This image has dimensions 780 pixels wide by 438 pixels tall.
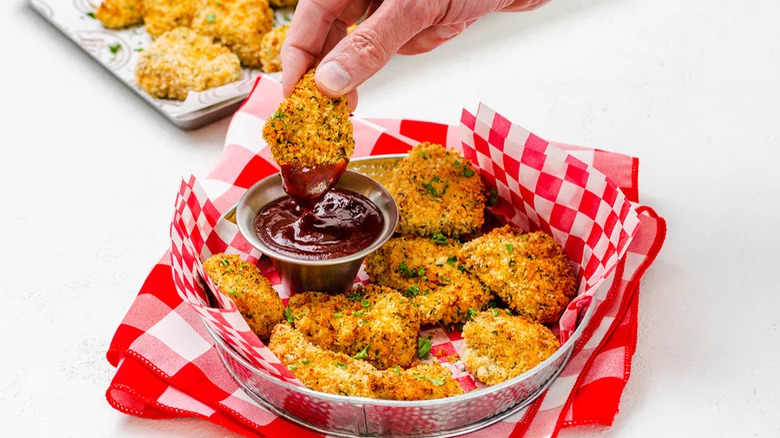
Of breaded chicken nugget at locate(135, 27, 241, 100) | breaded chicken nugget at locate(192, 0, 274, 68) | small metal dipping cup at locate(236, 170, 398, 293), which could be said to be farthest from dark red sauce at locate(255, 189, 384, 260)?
breaded chicken nugget at locate(192, 0, 274, 68)

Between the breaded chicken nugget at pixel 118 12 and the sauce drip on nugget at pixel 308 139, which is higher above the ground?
the sauce drip on nugget at pixel 308 139

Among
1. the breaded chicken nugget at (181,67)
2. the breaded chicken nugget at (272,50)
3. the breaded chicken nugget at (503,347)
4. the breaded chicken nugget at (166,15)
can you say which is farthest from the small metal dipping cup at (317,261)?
the breaded chicken nugget at (166,15)

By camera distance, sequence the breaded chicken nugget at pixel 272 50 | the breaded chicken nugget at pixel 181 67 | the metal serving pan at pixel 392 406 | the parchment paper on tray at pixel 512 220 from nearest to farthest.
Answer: the metal serving pan at pixel 392 406 → the parchment paper on tray at pixel 512 220 → the breaded chicken nugget at pixel 181 67 → the breaded chicken nugget at pixel 272 50

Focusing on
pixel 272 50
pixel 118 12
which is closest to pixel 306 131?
pixel 272 50

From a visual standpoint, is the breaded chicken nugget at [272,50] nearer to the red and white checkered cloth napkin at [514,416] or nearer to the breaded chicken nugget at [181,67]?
the breaded chicken nugget at [181,67]

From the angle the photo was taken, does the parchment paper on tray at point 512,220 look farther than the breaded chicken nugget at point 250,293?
No

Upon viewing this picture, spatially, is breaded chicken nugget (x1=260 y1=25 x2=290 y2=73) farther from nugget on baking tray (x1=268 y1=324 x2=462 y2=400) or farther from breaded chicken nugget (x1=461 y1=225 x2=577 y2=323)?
nugget on baking tray (x1=268 y1=324 x2=462 y2=400)

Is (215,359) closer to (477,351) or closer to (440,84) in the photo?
(477,351)
